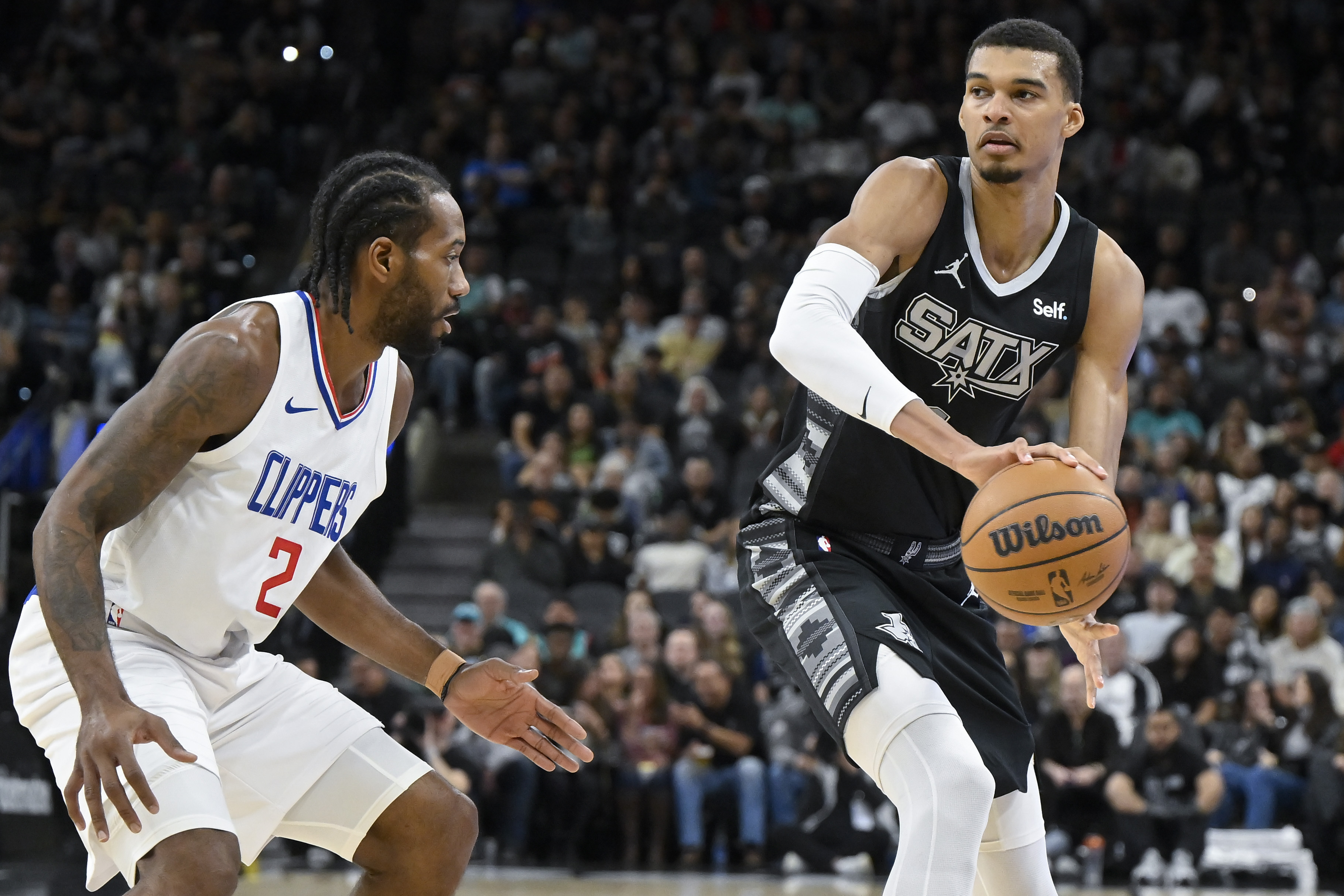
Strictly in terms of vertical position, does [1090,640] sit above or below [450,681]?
above

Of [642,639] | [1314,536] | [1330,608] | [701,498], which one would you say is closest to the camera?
[1330,608]

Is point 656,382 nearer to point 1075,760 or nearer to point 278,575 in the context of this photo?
point 1075,760

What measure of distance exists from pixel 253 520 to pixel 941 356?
1669mm

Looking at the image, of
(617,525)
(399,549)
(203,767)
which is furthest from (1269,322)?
(203,767)

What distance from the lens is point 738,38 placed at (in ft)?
51.3

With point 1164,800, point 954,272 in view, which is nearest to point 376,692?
point 1164,800

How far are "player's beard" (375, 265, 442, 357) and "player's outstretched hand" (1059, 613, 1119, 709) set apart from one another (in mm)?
1605

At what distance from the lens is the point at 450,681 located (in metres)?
3.68

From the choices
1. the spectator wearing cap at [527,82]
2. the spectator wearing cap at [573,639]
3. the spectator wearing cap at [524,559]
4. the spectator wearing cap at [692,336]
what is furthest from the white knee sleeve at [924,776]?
the spectator wearing cap at [527,82]

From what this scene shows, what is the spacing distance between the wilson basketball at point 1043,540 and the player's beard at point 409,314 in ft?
4.19

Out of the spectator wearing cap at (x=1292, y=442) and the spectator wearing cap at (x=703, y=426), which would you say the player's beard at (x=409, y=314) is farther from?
the spectator wearing cap at (x=1292, y=442)

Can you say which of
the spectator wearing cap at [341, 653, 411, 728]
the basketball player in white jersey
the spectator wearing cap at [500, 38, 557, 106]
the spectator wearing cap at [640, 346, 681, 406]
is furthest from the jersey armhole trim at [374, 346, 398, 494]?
the spectator wearing cap at [500, 38, 557, 106]

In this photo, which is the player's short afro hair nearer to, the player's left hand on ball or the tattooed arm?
the player's left hand on ball

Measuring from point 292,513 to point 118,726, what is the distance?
2.37ft
